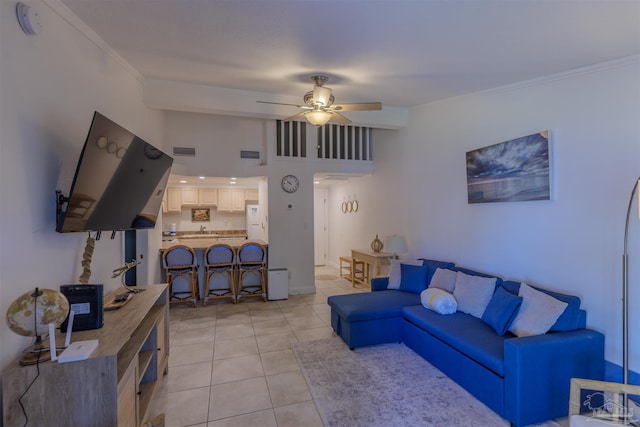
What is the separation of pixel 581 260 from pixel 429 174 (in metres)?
2.11

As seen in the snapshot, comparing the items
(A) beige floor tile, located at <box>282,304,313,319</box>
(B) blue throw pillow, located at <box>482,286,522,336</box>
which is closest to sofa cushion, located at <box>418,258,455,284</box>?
(B) blue throw pillow, located at <box>482,286,522,336</box>

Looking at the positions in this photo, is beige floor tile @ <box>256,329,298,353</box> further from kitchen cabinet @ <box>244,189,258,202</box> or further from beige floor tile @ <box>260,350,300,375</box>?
kitchen cabinet @ <box>244,189,258,202</box>

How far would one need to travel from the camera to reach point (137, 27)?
2312 millimetres

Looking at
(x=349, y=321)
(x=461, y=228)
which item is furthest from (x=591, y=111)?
(x=349, y=321)

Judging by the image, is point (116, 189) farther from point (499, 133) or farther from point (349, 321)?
point (499, 133)

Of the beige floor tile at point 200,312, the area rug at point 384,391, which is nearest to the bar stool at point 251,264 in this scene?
the beige floor tile at point 200,312

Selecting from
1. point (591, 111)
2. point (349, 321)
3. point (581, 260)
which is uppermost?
point (591, 111)

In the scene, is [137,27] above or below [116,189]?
above

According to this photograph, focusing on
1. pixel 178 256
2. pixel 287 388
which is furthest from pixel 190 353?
pixel 178 256

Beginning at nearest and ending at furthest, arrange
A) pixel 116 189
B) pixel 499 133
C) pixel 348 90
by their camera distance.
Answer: pixel 116 189, pixel 499 133, pixel 348 90

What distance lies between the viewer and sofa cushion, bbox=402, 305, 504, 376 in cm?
229

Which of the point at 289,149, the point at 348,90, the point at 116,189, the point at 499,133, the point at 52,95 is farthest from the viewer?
the point at 289,149

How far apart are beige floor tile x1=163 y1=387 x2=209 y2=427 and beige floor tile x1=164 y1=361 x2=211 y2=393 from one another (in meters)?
0.08

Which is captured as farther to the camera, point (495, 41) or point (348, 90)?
point (348, 90)
